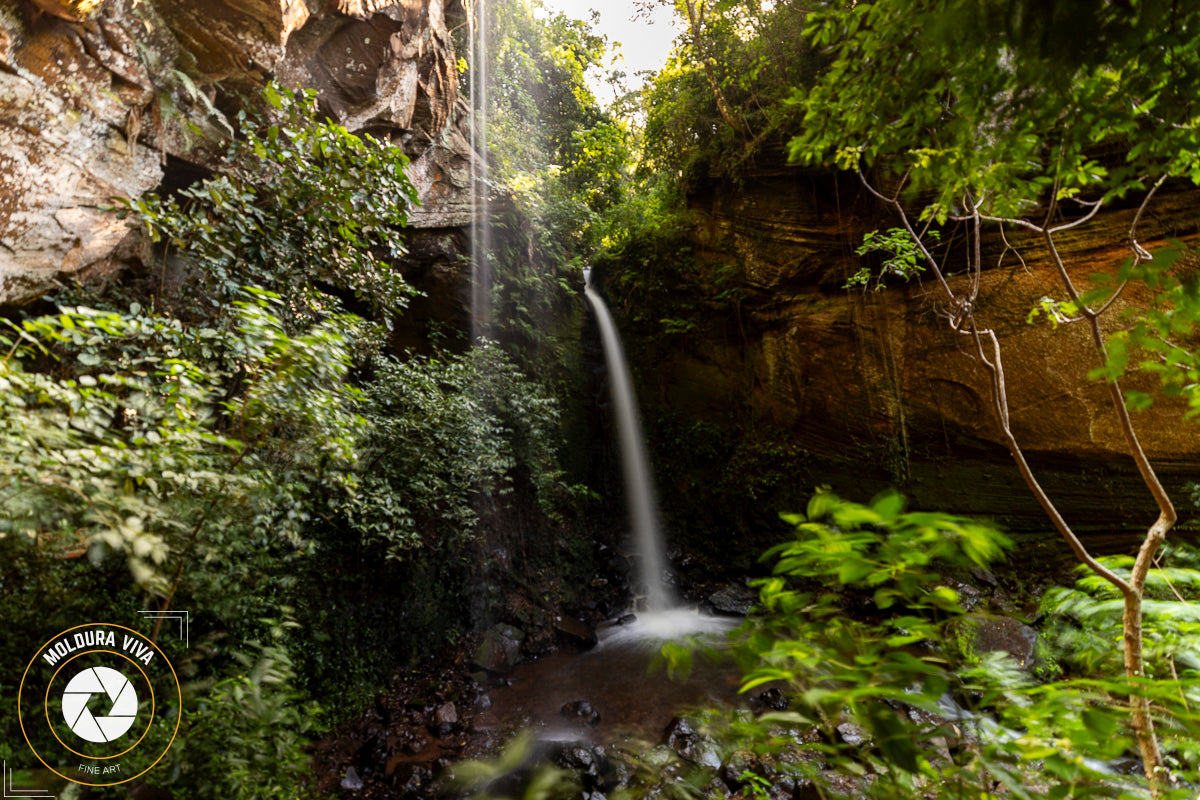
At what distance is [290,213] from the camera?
14.1ft

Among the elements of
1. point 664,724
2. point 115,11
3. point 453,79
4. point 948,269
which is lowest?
point 664,724

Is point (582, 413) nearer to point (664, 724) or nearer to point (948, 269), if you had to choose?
point (664, 724)

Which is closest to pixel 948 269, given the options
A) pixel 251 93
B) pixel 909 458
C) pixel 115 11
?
pixel 909 458

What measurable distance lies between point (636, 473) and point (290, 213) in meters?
7.72

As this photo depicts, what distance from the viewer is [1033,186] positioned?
1878 mm

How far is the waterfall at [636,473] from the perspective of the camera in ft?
30.2

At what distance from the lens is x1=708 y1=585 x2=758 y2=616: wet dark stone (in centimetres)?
822

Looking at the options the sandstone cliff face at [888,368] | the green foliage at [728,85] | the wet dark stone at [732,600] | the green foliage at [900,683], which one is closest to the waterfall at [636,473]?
the sandstone cliff face at [888,368]

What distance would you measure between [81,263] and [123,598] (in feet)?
8.41

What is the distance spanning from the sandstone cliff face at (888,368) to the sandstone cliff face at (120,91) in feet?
22.4

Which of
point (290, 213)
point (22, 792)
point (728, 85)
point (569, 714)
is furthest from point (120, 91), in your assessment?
point (728, 85)

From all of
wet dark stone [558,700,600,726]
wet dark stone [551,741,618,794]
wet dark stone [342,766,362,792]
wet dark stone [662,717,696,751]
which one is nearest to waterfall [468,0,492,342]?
wet dark stone [558,700,600,726]

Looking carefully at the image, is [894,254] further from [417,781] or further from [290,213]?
[417,781]

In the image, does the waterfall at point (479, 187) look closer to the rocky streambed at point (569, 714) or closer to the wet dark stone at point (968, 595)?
the rocky streambed at point (569, 714)
